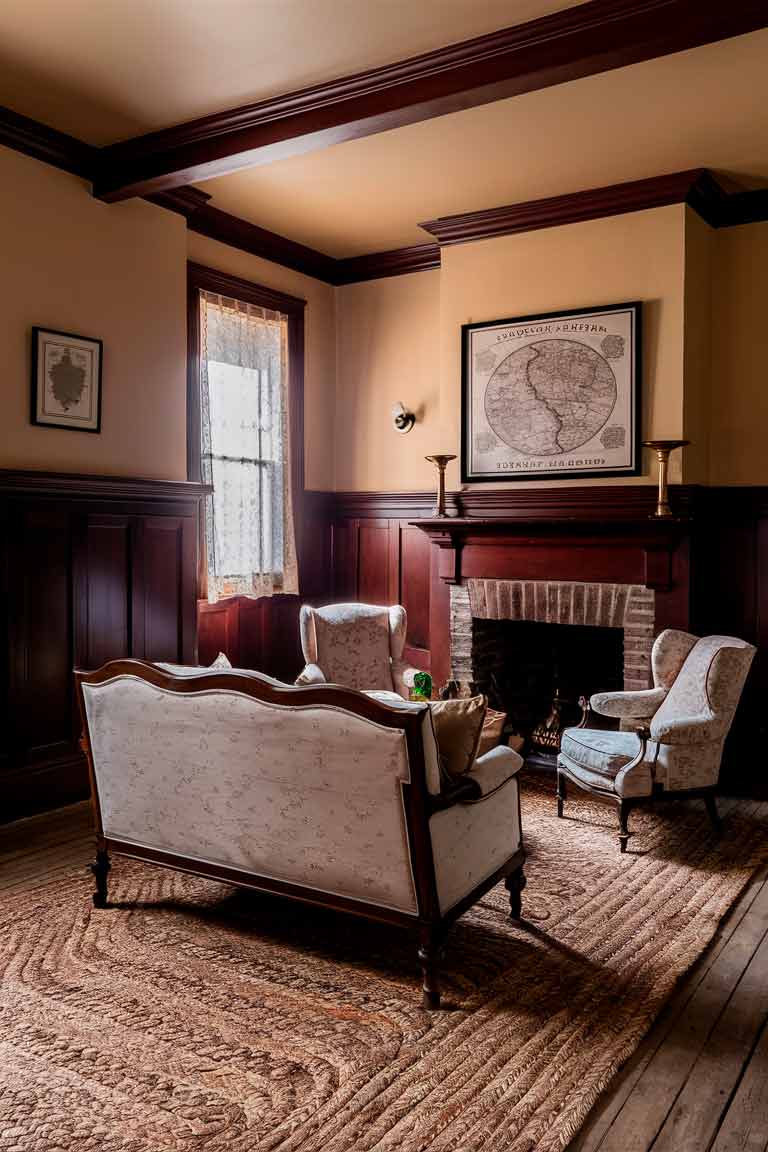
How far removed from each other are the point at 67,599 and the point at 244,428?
1.85m

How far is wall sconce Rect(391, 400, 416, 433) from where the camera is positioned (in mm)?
6441

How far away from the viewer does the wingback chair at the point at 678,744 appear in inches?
163

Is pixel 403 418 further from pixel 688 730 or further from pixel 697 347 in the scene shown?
pixel 688 730

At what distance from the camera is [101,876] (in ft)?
11.2

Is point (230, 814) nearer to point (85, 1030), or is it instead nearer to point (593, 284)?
point (85, 1030)

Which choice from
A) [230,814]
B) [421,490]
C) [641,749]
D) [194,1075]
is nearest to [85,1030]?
[194,1075]

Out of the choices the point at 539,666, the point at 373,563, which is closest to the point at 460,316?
the point at 373,563

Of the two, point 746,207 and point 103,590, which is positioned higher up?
point 746,207

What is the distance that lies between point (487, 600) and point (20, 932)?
3374mm

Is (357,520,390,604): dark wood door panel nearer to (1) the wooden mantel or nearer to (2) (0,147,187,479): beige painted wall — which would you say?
(1) the wooden mantel

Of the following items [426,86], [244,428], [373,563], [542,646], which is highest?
[426,86]

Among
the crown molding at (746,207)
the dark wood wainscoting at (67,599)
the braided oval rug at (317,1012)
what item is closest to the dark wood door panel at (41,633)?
the dark wood wainscoting at (67,599)

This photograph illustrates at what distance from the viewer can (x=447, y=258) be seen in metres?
5.92

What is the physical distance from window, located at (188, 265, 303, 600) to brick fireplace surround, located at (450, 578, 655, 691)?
4.09 feet
